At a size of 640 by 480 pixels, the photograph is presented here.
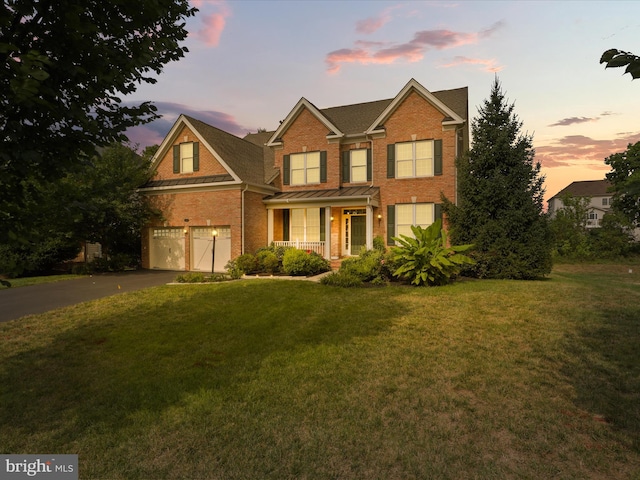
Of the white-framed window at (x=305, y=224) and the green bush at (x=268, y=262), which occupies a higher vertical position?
the white-framed window at (x=305, y=224)

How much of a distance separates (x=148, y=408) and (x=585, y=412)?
5.21 m

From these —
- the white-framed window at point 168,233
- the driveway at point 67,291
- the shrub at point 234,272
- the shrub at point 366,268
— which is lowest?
the driveway at point 67,291

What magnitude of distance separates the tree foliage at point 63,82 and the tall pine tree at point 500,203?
13837 millimetres

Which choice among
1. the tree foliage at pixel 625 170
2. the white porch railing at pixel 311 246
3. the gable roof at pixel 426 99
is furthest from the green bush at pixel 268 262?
the tree foliage at pixel 625 170

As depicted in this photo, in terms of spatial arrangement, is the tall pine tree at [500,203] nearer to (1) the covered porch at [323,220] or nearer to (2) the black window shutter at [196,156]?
(1) the covered porch at [323,220]

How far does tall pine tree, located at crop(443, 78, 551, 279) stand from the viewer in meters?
14.0

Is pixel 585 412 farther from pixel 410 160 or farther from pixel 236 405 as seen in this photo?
pixel 410 160

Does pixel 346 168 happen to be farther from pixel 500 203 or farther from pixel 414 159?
pixel 500 203

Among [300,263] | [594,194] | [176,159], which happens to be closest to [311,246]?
[300,263]

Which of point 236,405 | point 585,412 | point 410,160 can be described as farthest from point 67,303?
point 410,160

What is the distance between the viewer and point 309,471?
310 centimetres

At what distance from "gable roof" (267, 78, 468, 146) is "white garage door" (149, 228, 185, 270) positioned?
25.1ft

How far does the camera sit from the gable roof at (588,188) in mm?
70975

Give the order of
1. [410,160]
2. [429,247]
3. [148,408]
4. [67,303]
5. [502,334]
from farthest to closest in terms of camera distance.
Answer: [410,160], [429,247], [67,303], [502,334], [148,408]
